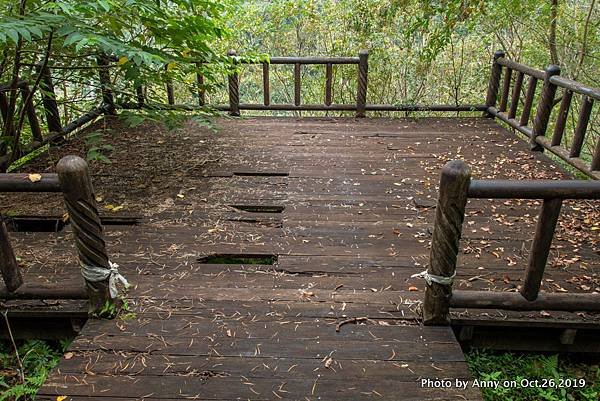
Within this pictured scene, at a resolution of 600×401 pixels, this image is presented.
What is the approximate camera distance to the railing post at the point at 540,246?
6.71 feet

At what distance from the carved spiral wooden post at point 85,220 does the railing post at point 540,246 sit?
7.12 ft

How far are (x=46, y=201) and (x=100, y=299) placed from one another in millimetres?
→ 1849

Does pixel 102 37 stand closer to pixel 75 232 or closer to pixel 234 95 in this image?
pixel 75 232

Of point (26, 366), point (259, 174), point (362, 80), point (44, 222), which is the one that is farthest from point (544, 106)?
point (26, 366)

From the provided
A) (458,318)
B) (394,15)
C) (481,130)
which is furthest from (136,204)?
(394,15)

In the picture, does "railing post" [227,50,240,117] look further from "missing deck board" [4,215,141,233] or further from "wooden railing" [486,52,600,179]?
"wooden railing" [486,52,600,179]

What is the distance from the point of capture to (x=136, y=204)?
3703 mm

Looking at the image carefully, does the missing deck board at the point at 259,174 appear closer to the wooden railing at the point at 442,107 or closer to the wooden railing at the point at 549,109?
the wooden railing at the point at 442,107

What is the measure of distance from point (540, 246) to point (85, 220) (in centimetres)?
224

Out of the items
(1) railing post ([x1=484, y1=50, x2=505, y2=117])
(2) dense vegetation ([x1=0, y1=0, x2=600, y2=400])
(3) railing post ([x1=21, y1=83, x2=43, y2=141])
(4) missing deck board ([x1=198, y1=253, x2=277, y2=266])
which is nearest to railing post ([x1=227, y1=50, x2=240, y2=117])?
(2) dense vegetation ([x1=0, y1=0, x2=600, y2=400])

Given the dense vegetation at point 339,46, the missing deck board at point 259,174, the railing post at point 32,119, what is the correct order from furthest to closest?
the missing deck board at point 259,174, the railing post at point 32,119, the dense vegetation at point 339,46

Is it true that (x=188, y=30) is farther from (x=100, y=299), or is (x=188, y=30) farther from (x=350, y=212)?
(x=100, y=299)

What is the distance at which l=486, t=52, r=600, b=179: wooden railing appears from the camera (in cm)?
408

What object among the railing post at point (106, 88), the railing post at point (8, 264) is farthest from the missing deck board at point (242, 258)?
the railing post at point (106, 88)
